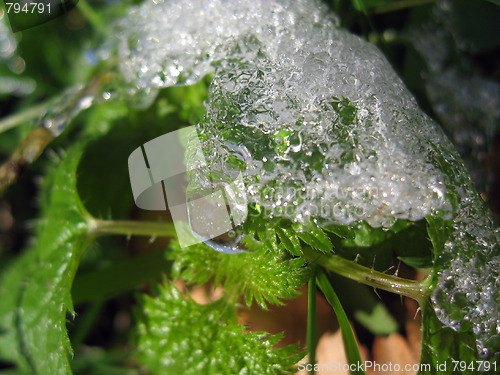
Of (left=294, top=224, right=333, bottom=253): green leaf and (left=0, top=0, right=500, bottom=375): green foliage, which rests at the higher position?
(left=294, top=224, right=333, bottom=253): green leaf

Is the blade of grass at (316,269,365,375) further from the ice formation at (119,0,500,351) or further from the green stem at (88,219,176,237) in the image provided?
the green stem at (88,219,176,237)

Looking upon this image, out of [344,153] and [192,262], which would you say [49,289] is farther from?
[344,153]

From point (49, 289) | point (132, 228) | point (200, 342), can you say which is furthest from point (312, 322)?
point (49, 289)

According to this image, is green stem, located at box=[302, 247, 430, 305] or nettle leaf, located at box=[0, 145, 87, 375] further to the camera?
nettle leaf, located at box=[0, 145, 87, 375]

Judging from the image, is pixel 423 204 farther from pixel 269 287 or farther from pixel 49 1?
pixel 49 1

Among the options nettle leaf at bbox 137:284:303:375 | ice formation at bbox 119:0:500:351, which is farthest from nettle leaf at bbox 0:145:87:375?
ice formation at bbox 119:0:500:351
